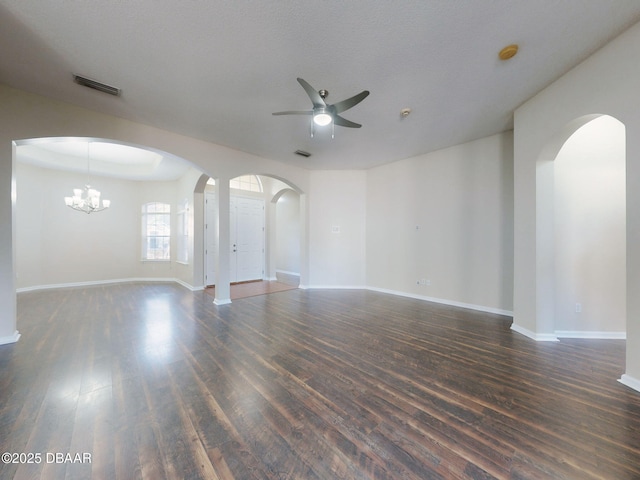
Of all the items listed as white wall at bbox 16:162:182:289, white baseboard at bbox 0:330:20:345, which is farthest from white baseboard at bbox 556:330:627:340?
white wall at bbox 16:162:182:289

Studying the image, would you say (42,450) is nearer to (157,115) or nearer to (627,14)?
(157,115)

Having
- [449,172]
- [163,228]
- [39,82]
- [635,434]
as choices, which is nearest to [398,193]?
[449,172]

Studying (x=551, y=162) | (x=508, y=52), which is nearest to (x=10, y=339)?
(x=508, y=52)

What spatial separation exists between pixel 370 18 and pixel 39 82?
3.87 metres

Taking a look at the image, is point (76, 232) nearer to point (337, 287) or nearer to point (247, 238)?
point (247, 238)

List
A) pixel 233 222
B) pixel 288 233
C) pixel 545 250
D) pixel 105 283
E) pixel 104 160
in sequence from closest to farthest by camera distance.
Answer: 1. pixel 545 250
2. pixel 104 160
3. pixel 105 283
4. pixel 233 222
5. pixel 288 233

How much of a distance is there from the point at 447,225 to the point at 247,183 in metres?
5.72

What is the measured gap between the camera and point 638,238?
203 cm

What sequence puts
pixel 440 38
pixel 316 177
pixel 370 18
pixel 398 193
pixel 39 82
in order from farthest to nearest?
pixel 316 177 < pixel 398 193 < pixel 39 82 < pixel 440 38 < pixel 370 18

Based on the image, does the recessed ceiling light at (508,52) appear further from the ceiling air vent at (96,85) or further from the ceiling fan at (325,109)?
the ceiling air vent at (96,85)

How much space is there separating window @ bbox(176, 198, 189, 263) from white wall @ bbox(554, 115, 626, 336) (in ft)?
25.5

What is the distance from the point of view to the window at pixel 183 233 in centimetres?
651

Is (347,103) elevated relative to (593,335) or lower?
elevated

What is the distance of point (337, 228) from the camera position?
6.42 metres
